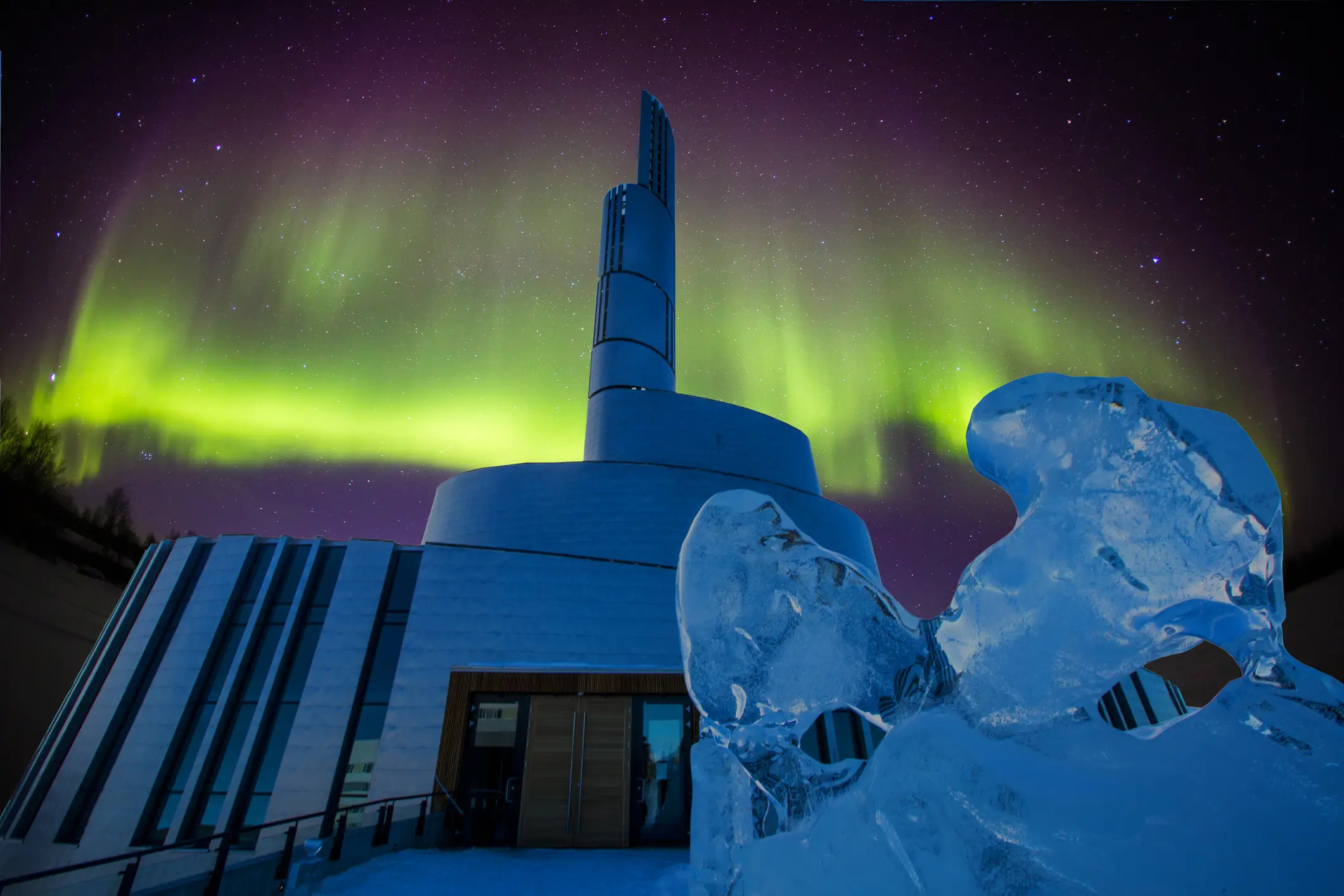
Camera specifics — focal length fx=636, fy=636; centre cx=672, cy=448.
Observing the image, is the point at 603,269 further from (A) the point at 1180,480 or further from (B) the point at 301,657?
(A) the point at 1180,480

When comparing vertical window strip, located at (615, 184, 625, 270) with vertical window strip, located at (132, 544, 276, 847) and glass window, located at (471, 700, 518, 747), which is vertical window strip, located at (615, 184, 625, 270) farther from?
glass window, located at (471, 700, 518, 747)

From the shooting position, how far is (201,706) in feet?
53.2

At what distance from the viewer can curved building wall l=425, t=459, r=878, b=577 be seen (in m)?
22.9

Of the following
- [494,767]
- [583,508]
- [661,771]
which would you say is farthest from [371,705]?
[583,508]

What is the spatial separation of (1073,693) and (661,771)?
36.3 feet

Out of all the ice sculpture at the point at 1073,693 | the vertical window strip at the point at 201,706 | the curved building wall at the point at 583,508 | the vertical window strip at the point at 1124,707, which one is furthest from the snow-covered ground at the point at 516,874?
the vertical window strip at the point at 1124,707

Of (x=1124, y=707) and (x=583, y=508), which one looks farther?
(x=583, y=508)

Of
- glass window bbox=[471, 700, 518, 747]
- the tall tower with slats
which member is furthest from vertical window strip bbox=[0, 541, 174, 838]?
the tall tower with slats

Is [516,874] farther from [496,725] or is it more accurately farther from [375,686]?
[375,686]

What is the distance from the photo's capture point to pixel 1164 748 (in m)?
2.38

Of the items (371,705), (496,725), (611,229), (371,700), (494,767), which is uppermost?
(611,229)

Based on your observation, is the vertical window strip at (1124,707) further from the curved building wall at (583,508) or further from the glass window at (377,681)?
the glass window at (377,681)

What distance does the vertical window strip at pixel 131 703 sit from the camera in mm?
15266

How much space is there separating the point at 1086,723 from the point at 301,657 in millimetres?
18562
